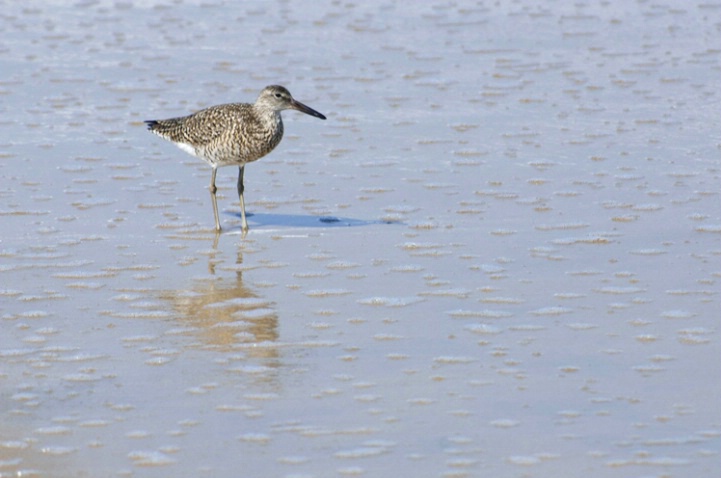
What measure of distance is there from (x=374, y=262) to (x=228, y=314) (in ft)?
4.56

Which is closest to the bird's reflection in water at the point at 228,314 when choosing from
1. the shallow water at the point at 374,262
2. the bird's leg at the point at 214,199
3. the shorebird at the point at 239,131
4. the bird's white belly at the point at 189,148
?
the shallow water at the point at 374,262

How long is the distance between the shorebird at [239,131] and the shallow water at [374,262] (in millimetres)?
433

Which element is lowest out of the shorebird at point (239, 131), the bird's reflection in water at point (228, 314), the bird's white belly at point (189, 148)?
the bird's reflection in water at point (228, 314)

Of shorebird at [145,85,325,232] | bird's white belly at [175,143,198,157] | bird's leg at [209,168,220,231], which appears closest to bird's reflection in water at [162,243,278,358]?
bird's leg at [209,168,220,231]

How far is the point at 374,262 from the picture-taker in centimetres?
934

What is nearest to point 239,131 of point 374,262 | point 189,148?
point 189,148

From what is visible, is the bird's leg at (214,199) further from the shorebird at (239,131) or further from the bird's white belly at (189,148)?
the bird's white belly at (189,148)

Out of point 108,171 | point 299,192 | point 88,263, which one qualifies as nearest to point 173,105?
point 108,171

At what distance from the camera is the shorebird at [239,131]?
10.9 metres

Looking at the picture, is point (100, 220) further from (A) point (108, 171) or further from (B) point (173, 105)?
(B) point (173, 105)

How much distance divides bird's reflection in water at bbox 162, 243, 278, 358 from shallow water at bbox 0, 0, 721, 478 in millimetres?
28

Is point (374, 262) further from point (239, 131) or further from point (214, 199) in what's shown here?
point (239, 131)

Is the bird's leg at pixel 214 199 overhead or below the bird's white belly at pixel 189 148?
below

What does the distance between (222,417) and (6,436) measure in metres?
1.00
